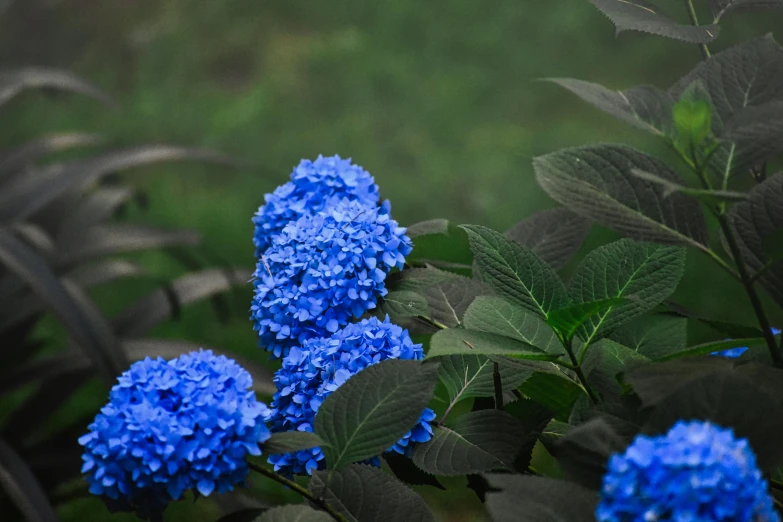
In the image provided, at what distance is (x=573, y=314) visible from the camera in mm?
495

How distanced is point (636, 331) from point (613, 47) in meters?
3.01

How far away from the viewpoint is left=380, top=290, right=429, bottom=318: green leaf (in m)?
0.60

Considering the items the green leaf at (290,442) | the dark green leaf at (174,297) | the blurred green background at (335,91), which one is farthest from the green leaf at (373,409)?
the blurred green background at (335,91)

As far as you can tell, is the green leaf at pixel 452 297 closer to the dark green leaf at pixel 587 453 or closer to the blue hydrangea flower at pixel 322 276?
the blue hydrangea flower at pixel 322 276

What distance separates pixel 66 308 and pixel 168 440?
3.83ft

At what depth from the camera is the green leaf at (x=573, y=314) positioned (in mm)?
477

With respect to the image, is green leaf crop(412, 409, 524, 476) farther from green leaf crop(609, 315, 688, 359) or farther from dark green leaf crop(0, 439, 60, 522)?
dark green leaf crop(0, 439, 60, 522)

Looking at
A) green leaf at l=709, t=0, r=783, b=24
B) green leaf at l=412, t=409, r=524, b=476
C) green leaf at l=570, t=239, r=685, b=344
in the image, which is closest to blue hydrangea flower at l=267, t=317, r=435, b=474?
green leaf at l=412, t=409, r=524, b=476

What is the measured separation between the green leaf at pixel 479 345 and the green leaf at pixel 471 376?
0.09 m

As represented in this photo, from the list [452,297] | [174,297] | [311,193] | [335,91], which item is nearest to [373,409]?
[452,297]

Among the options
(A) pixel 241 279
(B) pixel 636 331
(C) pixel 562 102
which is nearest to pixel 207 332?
(A) pixel 241 279

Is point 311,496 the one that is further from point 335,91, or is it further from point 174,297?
point 335,91

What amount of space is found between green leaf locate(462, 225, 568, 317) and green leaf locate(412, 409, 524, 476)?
73mm

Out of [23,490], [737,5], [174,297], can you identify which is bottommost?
[737,5]
